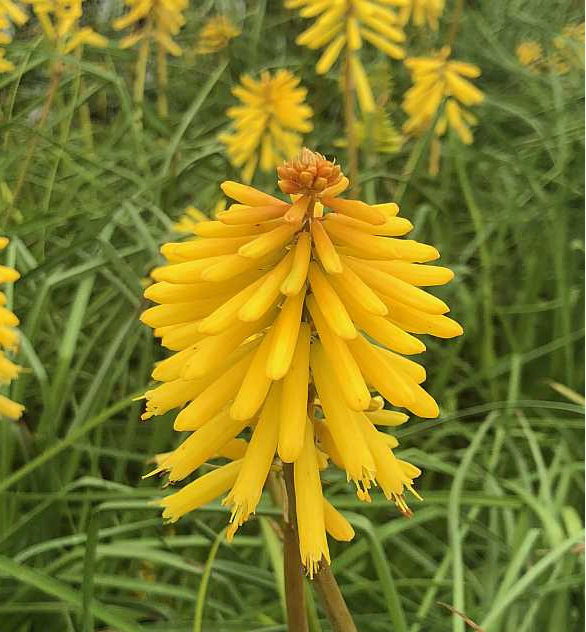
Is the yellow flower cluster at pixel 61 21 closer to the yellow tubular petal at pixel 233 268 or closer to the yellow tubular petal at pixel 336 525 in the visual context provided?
the yellow tubular petal at pixel 233 268

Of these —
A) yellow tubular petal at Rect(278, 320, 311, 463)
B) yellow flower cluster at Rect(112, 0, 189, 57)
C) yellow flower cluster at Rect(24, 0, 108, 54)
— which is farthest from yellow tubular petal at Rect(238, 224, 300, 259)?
yellow flower cluster at Rect(112, 0, 189, 57)

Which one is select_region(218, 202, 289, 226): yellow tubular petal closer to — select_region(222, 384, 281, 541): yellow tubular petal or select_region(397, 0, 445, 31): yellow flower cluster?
select_region(222, 384, 281, 541): yellow tubular petal

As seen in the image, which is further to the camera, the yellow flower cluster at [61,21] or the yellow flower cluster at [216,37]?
the yellow flower cluster at [216,37]

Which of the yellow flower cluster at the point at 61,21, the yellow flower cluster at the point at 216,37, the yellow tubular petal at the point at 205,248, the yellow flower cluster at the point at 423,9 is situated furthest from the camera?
the yellow flower cluster at the point at 216,37

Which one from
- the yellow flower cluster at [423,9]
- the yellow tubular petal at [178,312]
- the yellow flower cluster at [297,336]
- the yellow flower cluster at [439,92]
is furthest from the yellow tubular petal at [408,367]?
the yellow flower cluster at [423,9]

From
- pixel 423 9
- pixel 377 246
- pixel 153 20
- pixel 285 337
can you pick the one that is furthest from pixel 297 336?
pixel 423 9

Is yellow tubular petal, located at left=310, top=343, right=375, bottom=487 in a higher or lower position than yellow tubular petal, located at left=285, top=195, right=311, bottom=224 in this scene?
lower

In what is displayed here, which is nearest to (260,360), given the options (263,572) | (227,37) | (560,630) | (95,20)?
(263,572)

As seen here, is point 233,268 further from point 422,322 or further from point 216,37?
point 216,37
